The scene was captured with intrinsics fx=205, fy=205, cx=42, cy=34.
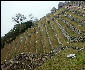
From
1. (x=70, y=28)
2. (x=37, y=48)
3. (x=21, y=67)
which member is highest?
(x=70, y=28)

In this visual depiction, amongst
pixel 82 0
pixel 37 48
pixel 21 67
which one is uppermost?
pixel 82 0

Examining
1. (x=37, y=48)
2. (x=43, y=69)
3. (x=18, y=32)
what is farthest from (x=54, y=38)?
(x=18, y=32)

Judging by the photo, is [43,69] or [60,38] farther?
[60,38]

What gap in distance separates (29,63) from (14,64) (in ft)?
12.3

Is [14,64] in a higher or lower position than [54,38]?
lower

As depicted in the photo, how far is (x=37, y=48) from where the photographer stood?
175 feet

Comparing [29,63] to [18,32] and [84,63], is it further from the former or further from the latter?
[18,32]

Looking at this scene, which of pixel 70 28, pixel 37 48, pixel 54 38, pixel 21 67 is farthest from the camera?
pixel 70 28

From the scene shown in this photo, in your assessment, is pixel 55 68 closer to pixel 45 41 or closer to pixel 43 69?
pixel 43 69

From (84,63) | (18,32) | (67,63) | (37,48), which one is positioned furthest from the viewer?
(18,32)

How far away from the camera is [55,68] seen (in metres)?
29.8

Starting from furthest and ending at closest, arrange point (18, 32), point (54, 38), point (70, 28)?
point (18, 32)
point (70, 28)
point (54, 38)

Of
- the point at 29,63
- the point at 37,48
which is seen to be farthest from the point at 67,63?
the point at 37,48

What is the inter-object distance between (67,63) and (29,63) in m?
11.7
